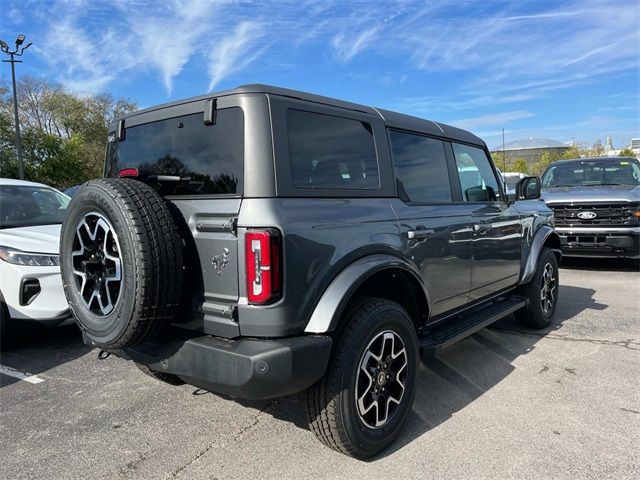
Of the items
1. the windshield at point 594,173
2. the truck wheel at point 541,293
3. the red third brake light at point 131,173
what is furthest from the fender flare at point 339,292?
the windshield at point 594,173

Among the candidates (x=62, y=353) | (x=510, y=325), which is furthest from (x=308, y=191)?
(x=510, y=325)

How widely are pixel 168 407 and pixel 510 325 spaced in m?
3.77

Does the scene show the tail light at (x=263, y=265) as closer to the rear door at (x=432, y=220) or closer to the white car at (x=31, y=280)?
the rear door at (x=432, y=220)

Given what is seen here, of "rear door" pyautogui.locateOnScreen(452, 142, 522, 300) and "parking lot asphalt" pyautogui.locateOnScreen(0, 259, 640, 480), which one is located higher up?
"rear door" pyautogui.locateOnScreen(452, 142, 522, 300)

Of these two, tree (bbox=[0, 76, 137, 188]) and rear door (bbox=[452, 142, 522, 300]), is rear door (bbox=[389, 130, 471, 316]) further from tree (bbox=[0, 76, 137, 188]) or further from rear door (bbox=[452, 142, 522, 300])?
tree (bbox=[0, 76, 137, 188])

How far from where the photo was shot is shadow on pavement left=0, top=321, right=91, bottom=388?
411 cm

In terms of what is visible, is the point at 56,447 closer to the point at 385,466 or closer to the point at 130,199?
the point at 130,199

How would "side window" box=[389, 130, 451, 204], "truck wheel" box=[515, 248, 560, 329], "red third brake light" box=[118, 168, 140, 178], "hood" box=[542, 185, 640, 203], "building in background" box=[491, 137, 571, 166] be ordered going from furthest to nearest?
"building in background" box=[491, 137, 571, 166] < "hood" box=[542, 185, 640, 203] < "truck wheel" box=[515, 248, 560, 329] < "side window" box=[389, 130, 451, 204] < "red third brake light" box=[118, 168, 140, 178]

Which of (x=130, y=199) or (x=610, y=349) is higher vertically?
(x=130, y=199)

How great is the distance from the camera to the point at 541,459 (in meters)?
2.63

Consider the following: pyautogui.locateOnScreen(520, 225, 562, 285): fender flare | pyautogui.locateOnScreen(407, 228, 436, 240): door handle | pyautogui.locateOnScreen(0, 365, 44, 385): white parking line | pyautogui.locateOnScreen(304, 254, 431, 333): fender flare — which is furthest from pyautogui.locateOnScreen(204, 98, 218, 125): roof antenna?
pyautogui.locateOnScreen(520, 225, 562, 285): fender flare

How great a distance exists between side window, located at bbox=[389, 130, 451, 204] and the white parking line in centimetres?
324

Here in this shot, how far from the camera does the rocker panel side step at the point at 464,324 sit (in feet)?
10.6

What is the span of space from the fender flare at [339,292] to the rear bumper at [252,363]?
2.9 inches
